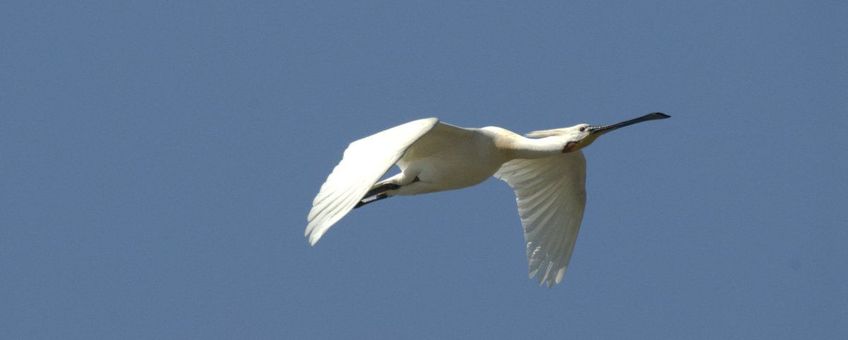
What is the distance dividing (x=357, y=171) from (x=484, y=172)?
2217 millimetres

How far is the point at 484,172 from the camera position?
1356 centimetres

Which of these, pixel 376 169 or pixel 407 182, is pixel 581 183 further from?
pixel 376 169

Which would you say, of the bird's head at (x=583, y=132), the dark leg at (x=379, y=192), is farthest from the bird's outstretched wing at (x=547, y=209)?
the dark leg at (x=379, y=192)

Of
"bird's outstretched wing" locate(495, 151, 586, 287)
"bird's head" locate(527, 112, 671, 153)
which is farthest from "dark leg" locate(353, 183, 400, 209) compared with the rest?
"bird's outstretched wing" locate(495, 151, 586, 287)

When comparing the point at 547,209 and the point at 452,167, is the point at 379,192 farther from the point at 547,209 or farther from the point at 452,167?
the point at 547,209

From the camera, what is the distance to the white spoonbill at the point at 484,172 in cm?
1138

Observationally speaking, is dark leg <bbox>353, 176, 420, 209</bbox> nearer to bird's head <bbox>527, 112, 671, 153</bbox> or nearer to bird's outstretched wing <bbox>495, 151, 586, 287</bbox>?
bird's head <bbox>527, 112, 671, 153</bbox>

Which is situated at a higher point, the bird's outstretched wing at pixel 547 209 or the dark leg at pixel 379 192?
the dark leg at pixel 379 192

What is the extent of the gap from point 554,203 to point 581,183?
34cm

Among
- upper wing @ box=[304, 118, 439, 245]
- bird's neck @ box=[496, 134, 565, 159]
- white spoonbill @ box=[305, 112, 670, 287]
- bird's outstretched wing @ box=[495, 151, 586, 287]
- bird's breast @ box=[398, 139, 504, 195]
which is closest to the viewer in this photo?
upper wing @ box=[304, 118, 439, 245]

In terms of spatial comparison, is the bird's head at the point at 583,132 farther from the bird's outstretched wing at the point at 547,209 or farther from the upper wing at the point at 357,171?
the upper wing at the point at 357,171

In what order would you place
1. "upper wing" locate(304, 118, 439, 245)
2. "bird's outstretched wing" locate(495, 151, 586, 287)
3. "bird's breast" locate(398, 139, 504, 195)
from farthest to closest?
"bird's outstretched wing" locate(495, 151, 586, 287), "bird's breast" locate(398, 139, 504, 195), "upper wing" locate(304, 118, 439, 245)

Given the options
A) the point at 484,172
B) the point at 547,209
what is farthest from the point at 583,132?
the point at 547,209

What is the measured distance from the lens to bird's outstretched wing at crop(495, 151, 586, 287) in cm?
1529
